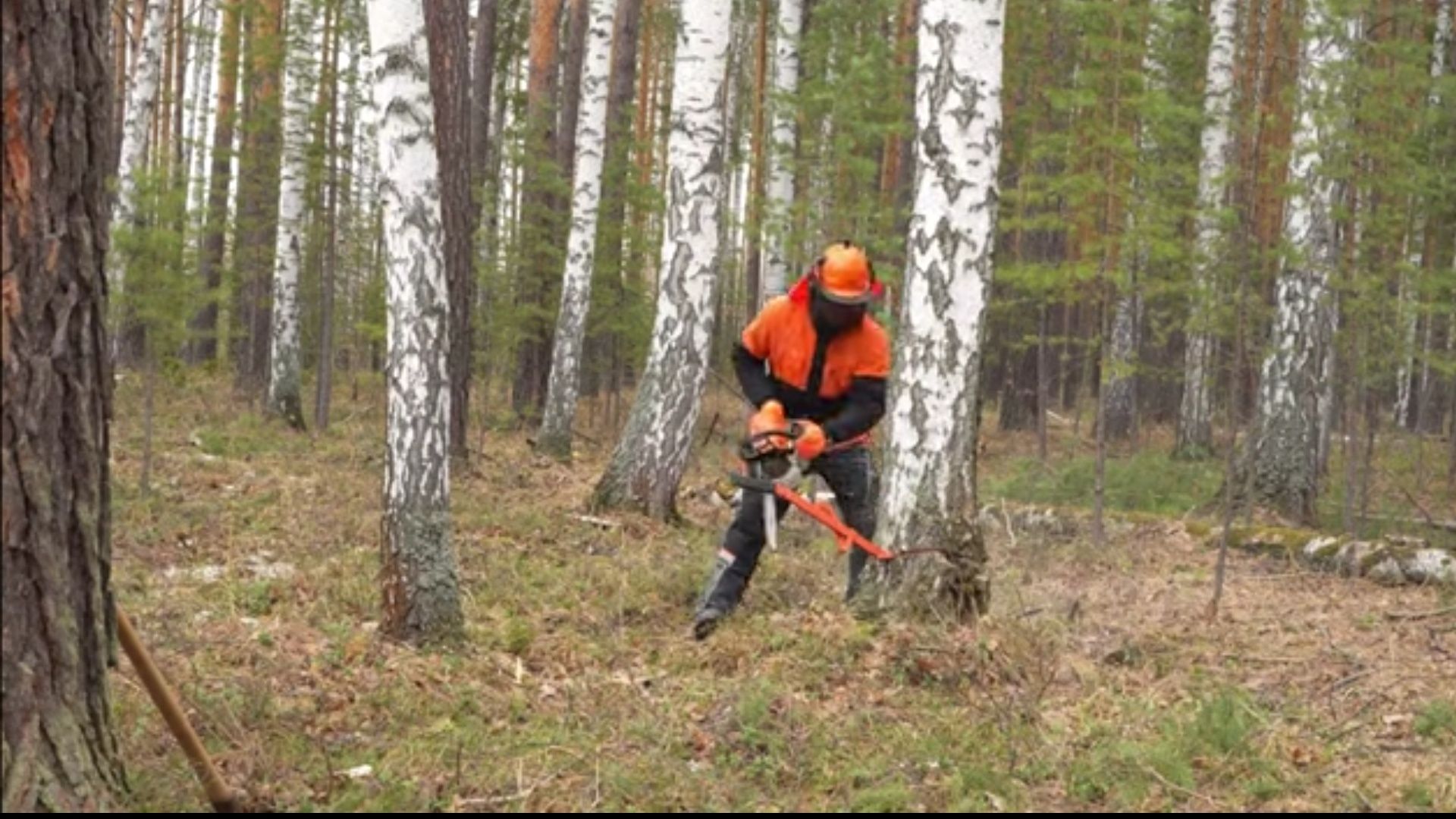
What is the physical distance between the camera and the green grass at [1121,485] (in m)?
13.5

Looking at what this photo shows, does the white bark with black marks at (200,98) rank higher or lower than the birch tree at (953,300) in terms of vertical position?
higher

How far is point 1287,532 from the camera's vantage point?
10453 millimetres

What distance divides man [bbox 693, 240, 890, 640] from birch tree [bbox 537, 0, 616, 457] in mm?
6730

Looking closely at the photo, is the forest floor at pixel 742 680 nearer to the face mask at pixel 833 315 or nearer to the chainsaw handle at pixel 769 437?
the chainsaw handle at pixel 769 437

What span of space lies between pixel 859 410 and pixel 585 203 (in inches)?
284

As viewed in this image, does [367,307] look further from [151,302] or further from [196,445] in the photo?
[151,302]

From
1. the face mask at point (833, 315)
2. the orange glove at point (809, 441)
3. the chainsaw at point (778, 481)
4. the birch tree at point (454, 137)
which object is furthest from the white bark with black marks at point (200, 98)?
the orange glove at point (809, 441)

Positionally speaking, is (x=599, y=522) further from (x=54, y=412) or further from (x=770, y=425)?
(x=54, y=412)

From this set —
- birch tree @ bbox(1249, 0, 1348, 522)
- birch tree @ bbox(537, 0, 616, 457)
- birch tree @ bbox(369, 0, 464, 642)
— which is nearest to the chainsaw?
birch tree @ bbox(369, 0, 464, 642)

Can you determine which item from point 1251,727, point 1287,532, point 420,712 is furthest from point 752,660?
point 1287,532

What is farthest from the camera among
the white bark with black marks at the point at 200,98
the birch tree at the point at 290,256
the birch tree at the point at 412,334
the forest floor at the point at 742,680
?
the white bark with black marks at the point at 200,98

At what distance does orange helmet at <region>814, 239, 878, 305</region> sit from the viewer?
257 inches

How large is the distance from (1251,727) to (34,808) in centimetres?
425

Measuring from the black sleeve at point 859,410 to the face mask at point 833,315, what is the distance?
1.06ft
